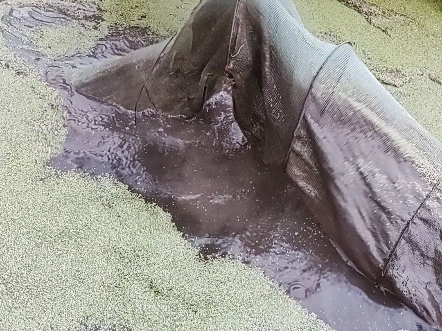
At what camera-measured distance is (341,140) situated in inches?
82.0

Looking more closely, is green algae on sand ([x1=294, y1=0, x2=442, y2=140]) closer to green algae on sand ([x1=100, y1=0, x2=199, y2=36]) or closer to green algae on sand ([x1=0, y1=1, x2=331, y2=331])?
green algae on sand ([x1=100, y1=0, x2=199, y2=36])

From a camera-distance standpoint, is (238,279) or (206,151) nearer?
(238,279)

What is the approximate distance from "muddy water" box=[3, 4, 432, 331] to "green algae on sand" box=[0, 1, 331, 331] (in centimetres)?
8

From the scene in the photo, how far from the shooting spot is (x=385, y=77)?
3.20 m

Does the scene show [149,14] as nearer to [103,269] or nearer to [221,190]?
[221,190]

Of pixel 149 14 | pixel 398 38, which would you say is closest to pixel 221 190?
pixel 149 14

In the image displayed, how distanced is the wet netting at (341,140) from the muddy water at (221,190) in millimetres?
94

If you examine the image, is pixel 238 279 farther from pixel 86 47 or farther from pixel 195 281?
pixel 86 47

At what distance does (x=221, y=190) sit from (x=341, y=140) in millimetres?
594

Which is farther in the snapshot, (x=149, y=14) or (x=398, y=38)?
(x=398, y=38)

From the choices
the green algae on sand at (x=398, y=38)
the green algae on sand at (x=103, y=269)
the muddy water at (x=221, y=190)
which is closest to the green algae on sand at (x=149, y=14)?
the muddy water at (x=221, y=190)

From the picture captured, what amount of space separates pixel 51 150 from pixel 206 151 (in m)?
0.66

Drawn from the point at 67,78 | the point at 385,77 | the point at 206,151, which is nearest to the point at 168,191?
the point at 206,151

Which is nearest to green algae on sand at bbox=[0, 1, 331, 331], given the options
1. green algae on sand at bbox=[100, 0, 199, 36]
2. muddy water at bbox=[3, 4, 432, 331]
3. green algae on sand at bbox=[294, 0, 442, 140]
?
muddy water at bbox=[3, 4, 432, 331]
